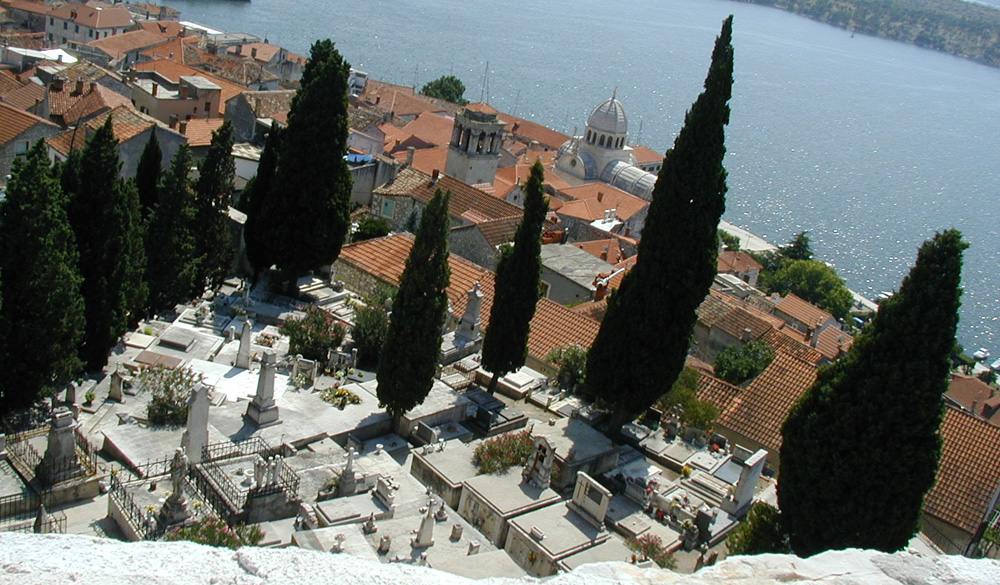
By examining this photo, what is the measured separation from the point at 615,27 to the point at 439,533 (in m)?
191

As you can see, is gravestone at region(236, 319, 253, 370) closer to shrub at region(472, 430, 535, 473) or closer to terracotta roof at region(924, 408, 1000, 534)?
shrub at region(472, 430, 535, 473)

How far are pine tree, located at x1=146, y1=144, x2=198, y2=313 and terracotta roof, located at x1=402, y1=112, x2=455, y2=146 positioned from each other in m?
43.3

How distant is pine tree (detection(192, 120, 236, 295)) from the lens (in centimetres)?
2019

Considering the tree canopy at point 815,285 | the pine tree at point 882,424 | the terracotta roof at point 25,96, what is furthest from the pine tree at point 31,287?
the tree canopy at point 815,285

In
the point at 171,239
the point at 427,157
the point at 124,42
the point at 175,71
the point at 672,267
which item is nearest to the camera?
the point at 672,267

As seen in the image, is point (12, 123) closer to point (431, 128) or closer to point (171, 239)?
point (171, 239)

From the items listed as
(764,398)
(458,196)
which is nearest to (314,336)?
(764,398)

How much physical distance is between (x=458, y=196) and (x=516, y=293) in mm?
18667

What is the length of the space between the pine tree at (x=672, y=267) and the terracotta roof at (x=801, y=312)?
29379 millimetres

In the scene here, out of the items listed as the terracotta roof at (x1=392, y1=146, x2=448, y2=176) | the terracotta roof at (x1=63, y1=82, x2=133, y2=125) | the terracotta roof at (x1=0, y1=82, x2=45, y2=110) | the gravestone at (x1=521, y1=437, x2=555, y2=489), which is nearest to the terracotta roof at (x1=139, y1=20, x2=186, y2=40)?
the terracotta roof at (x1=392, y1=146, x2=448, y2=176)

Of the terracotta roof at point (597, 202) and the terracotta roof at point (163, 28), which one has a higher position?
the terracotta roof at point (163, 28)

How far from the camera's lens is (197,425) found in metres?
12.8

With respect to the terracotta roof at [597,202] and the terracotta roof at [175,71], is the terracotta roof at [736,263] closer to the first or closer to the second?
the terracotta roof at [597,202]

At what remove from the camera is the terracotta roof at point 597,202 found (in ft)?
163
